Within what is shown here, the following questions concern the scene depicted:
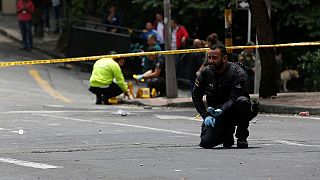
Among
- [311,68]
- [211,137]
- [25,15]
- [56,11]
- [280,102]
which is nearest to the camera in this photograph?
[211,137]

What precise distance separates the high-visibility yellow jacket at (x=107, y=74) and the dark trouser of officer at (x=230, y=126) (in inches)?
390

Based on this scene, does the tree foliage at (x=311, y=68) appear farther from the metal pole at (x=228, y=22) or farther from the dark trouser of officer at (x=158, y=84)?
the metal pole at (x=228, y=22)

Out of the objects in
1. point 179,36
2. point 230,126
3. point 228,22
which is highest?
point 228,22

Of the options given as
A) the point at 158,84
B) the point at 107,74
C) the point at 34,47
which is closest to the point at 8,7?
the point at 34,47

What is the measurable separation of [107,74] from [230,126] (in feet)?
33.9

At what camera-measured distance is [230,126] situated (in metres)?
11.3

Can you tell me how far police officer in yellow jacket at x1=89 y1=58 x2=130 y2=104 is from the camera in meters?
21.2

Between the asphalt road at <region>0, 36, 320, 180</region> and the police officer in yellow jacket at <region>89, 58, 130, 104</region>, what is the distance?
2.80 ft

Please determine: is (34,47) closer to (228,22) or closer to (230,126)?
(228,22)

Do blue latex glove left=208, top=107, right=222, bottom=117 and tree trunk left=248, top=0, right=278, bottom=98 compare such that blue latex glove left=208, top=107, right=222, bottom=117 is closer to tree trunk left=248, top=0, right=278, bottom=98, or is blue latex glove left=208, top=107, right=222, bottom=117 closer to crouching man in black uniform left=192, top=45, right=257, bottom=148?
crouching man in black uniform left=192, top=45, right=257, bottom=148

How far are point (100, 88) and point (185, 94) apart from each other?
4.03 metres

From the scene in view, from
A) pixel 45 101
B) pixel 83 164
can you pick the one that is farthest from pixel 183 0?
pixel 83 164

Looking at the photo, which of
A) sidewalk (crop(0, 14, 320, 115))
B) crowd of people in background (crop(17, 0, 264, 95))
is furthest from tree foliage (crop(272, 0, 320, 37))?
sidewalk (crop(0, 14, 320, 115))

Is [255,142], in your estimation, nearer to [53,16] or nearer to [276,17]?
[276,17]
